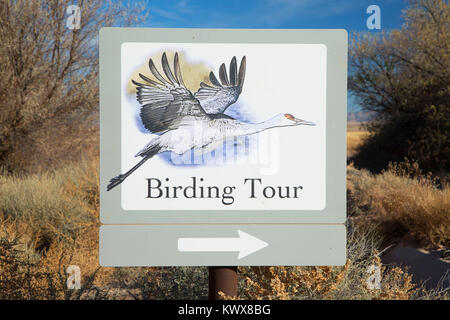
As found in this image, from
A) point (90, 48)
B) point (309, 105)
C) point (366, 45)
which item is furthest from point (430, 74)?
point (309, 105)

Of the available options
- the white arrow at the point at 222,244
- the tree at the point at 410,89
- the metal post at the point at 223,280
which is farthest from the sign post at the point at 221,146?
the tree at the point at 410,89

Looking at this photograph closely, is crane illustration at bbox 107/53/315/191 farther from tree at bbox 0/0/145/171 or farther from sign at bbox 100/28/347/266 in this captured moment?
tree at bbox 0/0/145/171

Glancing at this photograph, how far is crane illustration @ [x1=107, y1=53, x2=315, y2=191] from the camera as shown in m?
2.02

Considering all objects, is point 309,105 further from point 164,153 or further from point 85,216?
point 85,216

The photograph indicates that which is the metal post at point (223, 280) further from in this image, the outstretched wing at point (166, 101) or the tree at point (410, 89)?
the tree at point (410, 89)

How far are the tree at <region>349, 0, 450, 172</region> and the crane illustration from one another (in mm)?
11070

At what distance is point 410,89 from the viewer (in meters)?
13.3

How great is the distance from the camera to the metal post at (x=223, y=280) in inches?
83.2

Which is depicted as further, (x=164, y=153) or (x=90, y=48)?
(x=90, y=48)

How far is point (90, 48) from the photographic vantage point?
8750 mm

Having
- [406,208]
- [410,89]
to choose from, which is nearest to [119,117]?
[406,208]

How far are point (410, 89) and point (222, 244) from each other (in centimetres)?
1329

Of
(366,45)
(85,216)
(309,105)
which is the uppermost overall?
(366,45)

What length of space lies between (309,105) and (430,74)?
11875 millimetres
